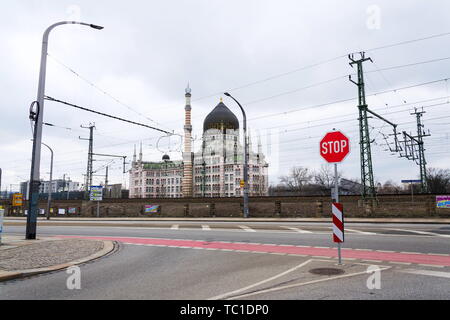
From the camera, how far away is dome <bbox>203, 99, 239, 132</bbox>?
8856 cm

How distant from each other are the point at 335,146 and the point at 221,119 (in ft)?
267

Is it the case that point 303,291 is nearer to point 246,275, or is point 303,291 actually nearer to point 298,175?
point 246,275

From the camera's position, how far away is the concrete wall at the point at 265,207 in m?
26.6

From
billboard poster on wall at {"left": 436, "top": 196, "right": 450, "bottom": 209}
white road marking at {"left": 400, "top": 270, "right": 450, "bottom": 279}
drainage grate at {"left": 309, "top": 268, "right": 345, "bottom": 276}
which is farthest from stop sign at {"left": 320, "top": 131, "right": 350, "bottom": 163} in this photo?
billboard poster on wall at {"left": 436, "top": 196, "right": 450, "bottom": 209}

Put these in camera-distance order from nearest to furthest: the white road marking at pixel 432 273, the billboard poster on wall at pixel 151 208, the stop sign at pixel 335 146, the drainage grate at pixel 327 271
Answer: the white road marking at pixel 432 273 < the drainage grate at pixel 327 271 < the stop sign at pixel 335 146 < the billboard poster on wall at pixel 151 208

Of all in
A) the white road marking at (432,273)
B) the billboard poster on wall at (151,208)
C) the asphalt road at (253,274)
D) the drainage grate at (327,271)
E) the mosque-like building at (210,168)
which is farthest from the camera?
the mosque-like building at (210,168)

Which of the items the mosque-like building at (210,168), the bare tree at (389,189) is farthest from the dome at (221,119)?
the bare tree at (389,189)

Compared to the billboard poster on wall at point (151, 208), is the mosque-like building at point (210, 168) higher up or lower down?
higher up

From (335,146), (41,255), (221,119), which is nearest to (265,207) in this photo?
(41,255)

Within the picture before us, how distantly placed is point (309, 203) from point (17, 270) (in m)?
27.8

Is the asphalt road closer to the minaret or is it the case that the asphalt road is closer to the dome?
the minaret

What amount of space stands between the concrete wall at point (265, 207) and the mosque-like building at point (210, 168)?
37728 millimetres

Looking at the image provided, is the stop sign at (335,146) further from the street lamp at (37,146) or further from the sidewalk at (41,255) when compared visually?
the street lamp at (37,146)
